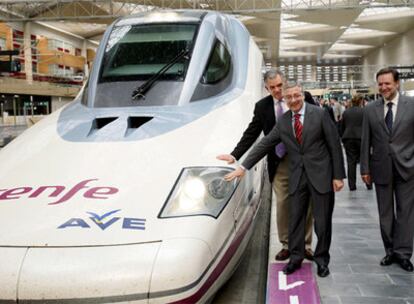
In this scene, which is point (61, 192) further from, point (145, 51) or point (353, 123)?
point (353, 123)

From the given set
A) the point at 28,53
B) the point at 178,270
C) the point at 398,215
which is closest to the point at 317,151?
the point at 398,215

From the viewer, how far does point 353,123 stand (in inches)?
311

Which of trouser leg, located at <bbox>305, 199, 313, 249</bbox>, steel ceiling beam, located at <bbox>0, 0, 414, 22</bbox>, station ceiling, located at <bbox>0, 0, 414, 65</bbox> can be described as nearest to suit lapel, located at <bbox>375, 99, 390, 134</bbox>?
trouser leg, located at <bbox>305, 199, 313, 249</bbox>

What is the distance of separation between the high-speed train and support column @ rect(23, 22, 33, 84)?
30.5 m

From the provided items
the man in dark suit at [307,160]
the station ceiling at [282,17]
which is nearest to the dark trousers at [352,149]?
the man in dark suit at [307,160]

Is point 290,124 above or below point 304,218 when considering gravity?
above

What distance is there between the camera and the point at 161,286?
248 centimetres

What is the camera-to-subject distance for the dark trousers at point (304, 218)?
359 cm

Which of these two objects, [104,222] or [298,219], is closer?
[104,222]

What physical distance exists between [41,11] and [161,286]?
100 ft

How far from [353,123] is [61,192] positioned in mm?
5921

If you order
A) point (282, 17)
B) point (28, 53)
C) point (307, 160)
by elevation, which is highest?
point (282, 17)

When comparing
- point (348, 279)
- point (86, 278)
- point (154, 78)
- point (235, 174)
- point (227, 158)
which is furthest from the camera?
point (154, 78)

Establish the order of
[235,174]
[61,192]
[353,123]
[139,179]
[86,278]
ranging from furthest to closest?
[353,123] < [235,174] < [139,179] < [61,192] < [86,278]
